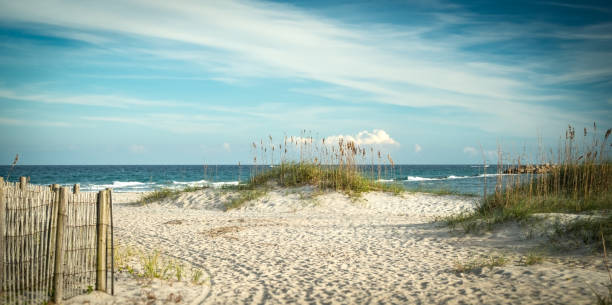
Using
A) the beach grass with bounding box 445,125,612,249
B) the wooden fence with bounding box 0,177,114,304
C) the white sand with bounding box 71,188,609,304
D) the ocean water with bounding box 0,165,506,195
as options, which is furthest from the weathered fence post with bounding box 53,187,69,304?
the beach grass with bounding box 445,125,612,249

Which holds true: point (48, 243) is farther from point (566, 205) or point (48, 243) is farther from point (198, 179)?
point (198, 179)

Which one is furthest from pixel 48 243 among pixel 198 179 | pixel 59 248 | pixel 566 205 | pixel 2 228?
pixel 198 179

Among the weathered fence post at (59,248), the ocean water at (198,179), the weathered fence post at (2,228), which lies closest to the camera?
the weathered fence post at (2,228)

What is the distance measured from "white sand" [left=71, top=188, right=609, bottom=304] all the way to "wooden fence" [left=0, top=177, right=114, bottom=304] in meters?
0.37

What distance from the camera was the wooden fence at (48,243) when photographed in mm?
4168

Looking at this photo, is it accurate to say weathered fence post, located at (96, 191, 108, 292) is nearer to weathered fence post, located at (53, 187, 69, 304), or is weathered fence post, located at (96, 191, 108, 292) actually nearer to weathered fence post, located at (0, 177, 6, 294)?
weathered fence post, located at (53, 187, 69, 304)

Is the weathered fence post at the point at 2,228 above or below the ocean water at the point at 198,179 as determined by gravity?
above

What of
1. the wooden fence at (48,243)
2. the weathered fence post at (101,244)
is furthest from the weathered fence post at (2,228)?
the weathered fence post at (101,244)

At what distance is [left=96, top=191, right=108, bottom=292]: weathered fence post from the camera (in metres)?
4.40

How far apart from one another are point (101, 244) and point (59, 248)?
0.41 meters

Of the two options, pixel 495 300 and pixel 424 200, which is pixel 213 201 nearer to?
pixel 424 200

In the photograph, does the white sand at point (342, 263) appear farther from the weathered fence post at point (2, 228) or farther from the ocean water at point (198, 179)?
the ocean water at point (198, 179)

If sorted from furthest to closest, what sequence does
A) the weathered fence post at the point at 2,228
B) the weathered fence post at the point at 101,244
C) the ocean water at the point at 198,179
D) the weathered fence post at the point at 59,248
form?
the ocean water at the point at 198,179 → the weathered fence post at the point at 101,244 → the weathered fence post at the point at 59,248 → the weathered fence post at the point at 2,228

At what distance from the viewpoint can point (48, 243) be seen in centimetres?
420
